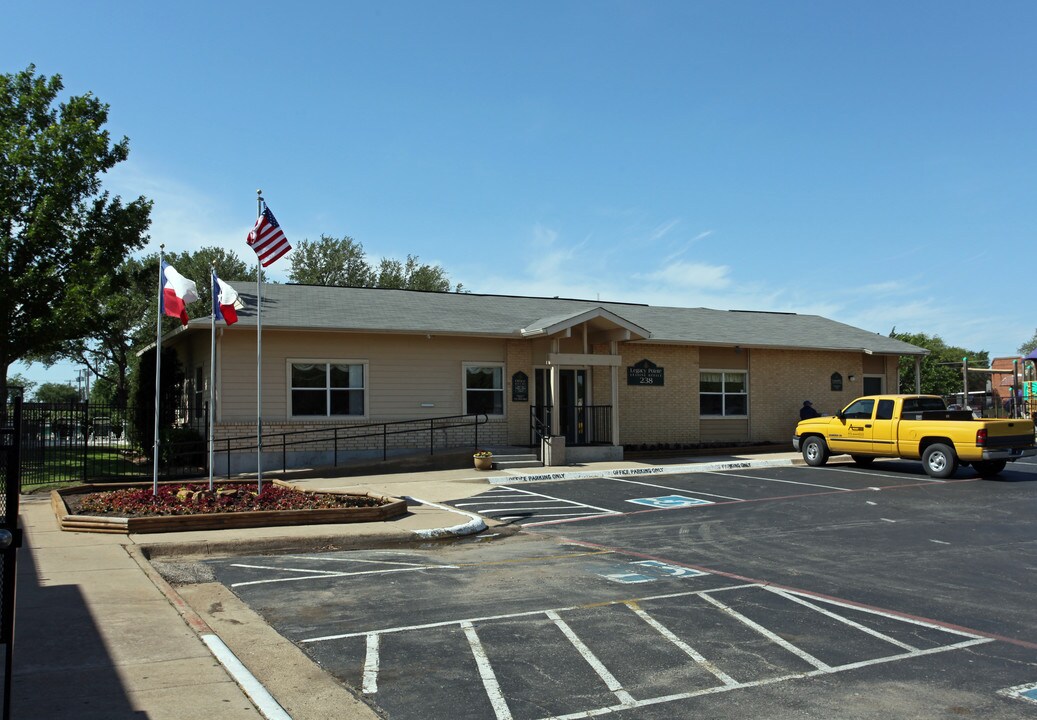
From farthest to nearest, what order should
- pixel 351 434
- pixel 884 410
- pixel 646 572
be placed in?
pixel 351 434 → pixel 884 410 → pixel 646 572

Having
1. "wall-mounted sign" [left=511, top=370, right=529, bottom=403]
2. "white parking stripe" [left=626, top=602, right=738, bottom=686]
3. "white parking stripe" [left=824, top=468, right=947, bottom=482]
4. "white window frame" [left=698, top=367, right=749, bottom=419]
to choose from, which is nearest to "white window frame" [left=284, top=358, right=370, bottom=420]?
"wall-mounted sign" [left=511, top=370, right=529, bottom=403]

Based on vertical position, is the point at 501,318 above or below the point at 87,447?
above

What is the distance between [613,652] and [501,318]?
18.9 m

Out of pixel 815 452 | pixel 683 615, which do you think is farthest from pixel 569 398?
pixel 683 615

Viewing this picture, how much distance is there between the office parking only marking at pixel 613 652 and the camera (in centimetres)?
561

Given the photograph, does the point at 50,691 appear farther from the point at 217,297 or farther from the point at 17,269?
the point at 17,269

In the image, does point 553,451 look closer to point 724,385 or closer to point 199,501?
point 724,385

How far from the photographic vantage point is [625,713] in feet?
17.4

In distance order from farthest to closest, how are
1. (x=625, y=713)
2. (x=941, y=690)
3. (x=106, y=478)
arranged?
1. (x=106, y=478)
2. (x=941, y=690)
3. (x=625, y=713)

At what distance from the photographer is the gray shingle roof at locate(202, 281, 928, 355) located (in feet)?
73.1

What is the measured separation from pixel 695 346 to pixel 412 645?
21.1 m

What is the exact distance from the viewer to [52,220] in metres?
24.3

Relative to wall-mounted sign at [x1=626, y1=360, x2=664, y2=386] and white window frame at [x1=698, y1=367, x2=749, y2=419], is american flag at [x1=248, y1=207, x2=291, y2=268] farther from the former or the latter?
white window frame at [x1=698, y1=367, x2=749, y2=419]

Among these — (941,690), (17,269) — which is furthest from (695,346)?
(941,690)
